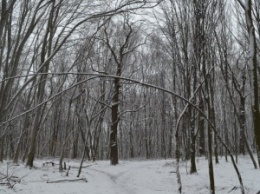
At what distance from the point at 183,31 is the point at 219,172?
6.38 meters

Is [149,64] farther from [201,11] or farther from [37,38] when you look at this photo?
[201,11]

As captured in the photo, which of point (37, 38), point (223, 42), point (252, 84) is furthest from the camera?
point (223, 42)

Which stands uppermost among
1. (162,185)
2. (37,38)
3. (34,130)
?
(37,38)

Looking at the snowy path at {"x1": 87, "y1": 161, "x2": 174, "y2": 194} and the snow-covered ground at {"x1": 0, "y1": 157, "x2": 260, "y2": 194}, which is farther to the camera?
the snowy path at {"x1": 87, "y1": 161, "x2": 174, "y2": 194}

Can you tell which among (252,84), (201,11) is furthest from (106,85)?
(252,84)

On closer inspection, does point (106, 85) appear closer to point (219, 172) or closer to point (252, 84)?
point (219, 172)

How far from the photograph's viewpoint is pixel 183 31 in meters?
12.2

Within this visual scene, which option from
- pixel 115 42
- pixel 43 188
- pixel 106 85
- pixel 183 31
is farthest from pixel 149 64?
pixel 43 188

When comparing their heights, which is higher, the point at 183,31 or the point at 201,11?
the point at 183,31

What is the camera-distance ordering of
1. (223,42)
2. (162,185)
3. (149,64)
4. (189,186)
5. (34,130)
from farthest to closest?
(149,64)
(223,42)
(34,130)
(162,185)
(189,186)

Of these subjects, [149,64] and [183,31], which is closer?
[183,31]

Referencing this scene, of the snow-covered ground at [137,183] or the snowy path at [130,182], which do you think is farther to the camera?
the snowy path at [130,182]

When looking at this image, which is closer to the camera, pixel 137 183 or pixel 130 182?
pixel 137 183

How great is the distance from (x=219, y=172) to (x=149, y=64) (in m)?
19.6
